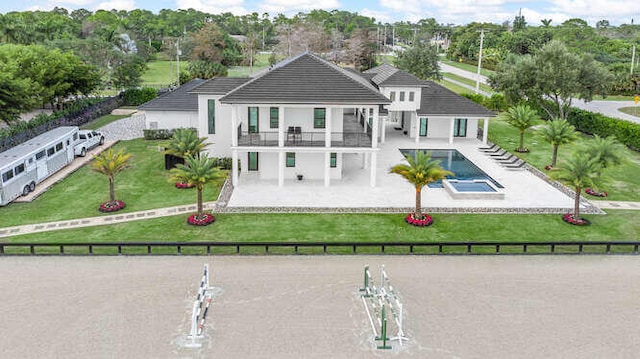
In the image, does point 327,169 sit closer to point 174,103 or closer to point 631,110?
point 174,103

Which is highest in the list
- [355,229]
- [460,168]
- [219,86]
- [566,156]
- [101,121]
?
[219,86]

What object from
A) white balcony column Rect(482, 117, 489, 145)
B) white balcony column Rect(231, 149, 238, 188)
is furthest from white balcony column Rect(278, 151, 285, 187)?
white balcony column Rect(482, 117, 489, 145)

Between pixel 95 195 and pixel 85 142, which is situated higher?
pixel 85 142

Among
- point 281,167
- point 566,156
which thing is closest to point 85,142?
point 281,167

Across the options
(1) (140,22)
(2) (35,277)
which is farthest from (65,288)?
(1) (140,22)

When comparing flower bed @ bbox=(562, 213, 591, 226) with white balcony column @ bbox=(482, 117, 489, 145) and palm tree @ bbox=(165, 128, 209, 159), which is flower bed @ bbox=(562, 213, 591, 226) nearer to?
white balcony column @ bbox=(482, 117, 489, 145)

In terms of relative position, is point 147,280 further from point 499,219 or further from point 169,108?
point 169,108
